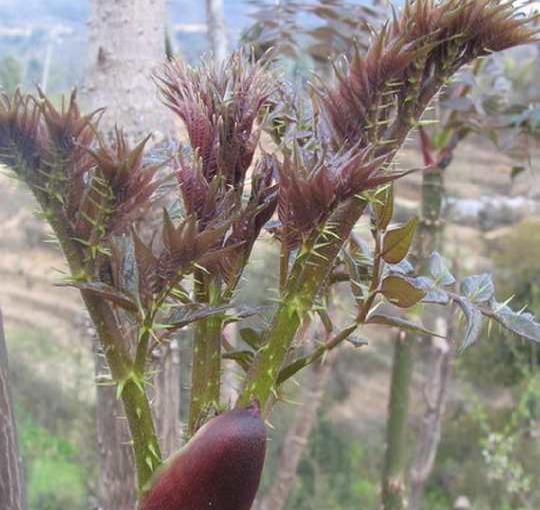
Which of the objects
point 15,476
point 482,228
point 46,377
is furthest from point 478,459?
point 15,476

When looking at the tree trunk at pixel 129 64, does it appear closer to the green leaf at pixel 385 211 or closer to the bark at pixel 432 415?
A: the green leaf at pixel 385 211

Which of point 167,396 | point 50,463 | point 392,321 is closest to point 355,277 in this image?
point 392,321

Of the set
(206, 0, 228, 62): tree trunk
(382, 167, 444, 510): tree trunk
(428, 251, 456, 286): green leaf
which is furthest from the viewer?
(206, 0, 228, 62): tree trunk

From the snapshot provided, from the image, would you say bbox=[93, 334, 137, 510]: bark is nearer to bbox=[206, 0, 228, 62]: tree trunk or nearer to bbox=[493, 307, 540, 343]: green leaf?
bbox=[493, 307, 540, 343]: green leaf

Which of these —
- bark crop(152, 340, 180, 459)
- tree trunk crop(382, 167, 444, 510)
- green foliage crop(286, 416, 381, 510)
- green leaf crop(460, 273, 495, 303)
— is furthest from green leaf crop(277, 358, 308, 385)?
green foliage crop(286, 416, 381, 510)

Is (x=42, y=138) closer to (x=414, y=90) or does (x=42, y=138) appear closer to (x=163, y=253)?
(x=163, y=253)

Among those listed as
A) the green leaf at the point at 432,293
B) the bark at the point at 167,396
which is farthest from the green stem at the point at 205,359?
the bark at the point at 167,396
